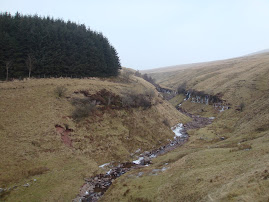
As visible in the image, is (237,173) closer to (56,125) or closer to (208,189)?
(208,189)

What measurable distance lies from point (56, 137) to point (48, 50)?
1443 inches

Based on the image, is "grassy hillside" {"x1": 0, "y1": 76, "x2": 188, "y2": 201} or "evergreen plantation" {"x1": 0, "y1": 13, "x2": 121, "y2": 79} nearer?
"grassy hillside" {"x1": 0, "y1": 76, "x2": 188, "y2": 201}

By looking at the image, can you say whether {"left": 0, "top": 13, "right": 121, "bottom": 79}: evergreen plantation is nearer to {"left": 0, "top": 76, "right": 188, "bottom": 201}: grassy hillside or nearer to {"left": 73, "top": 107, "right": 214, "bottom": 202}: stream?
{"left": 0, "top": 76, "right": 188, "bottom": 201}: grassy hillside

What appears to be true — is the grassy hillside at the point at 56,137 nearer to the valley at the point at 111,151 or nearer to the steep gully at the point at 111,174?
the valley at the point at 111,151

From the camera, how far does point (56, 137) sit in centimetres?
3875

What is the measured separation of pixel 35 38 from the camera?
60281 millimetres

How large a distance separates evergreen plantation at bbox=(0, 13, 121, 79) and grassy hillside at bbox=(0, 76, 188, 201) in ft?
25.7

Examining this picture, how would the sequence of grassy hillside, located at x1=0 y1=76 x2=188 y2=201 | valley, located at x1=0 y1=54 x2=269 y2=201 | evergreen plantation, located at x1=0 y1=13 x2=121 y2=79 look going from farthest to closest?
evergreen plantation, located at x1=0 y1=13 x2=121 y2=79
grassy hillside, located at x1=0 y1=76 x2=188 y2=201
valley, located at x1=0 y1=54 x2=269 y2=201

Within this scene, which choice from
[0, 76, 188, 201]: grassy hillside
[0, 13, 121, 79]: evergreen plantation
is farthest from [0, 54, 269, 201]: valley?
[0, 13, 121, 79]: evergreen plantation

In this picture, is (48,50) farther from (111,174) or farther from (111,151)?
(111,174)

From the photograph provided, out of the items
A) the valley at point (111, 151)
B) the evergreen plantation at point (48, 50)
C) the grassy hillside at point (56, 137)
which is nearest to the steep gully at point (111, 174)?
the valley at point (111, 151)

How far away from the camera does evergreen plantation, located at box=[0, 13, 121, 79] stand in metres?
54.9

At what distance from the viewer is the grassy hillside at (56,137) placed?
28.0 meters

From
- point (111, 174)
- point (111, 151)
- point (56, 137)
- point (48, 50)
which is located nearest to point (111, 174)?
point (111, 174)
